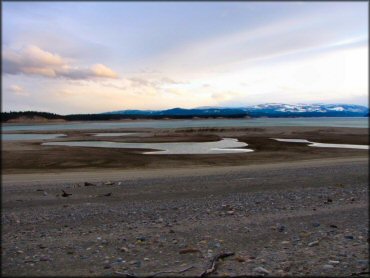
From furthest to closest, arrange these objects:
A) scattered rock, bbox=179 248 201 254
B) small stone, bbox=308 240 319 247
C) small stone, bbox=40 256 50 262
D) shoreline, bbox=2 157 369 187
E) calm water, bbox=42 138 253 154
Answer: calm water, bbox=42 138 253 154
shoreline, bbox=2 157 369 187
small stone, bbox=308 240 319 247
scattered rock, bbox=179 248 201 254
small stone, bbox=40 256 50 262

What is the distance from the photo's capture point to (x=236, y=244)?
7.13 meters

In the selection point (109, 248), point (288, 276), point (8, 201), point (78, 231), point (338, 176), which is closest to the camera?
point (288, 276)

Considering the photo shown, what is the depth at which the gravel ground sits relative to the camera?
5.97m

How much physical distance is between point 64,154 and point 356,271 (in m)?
28.5

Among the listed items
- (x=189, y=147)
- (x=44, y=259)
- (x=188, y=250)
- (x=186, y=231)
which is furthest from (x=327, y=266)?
(x=189, y=147)

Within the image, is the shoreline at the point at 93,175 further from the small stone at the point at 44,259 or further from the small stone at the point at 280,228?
the small stone at the point at 44,259

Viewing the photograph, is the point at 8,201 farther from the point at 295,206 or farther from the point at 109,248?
the point at 295,206

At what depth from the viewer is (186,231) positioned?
26.4ft

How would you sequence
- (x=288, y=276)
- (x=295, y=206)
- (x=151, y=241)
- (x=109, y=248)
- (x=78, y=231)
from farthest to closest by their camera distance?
(x=295, y=206) → (x=78, y=231) → (x=151, y=241) → (x=109, y=248) → (x=288, y=276)

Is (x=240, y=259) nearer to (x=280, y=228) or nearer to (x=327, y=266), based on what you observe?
(x=327, y=266)

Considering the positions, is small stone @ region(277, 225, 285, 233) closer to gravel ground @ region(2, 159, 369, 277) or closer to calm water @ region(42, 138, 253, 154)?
gravel ground @ region(2, 159, 369, 277)

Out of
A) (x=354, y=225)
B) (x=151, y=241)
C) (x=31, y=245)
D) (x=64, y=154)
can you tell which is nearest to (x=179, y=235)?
(x=151, y=241)

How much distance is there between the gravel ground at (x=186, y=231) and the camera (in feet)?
19.6

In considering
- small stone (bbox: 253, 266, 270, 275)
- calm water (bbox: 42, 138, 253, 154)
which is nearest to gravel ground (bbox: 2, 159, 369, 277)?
small stone (bbox: 253, 266, 270, 275)
